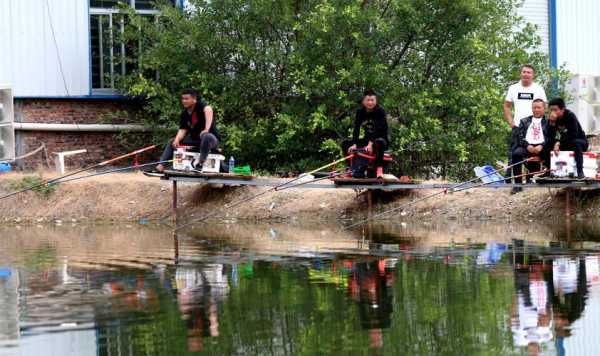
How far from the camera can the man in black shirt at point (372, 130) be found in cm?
2345

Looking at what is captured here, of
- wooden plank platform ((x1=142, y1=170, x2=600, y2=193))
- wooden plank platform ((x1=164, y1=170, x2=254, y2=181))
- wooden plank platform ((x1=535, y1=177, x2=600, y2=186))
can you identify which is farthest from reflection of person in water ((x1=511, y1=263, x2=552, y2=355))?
wooden plank platform ((x1=164, y1=170, x2=254, y2=181))

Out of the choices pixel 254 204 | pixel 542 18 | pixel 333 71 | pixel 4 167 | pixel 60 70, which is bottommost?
pixel 254 204

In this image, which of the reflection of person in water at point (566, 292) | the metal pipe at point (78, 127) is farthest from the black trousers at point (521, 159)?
the metal pipe at point (78, 127)

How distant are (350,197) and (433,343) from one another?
14883 millimetres

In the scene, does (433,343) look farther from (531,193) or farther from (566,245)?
(531,193)

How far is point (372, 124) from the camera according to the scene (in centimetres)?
2358

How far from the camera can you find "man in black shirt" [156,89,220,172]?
23.8 m

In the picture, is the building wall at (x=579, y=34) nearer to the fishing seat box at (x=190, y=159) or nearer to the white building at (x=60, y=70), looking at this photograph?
the white building at (x=60, y=70)

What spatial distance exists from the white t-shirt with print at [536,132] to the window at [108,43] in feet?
36.4

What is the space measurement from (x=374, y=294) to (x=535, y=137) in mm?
10483

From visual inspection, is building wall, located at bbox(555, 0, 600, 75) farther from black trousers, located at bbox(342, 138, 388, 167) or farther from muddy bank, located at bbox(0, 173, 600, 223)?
black trousers, located at bbox(342, 138, 388, 167)

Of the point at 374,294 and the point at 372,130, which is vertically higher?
the point at 372,130

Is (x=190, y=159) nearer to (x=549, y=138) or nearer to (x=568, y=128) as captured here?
(x=549, y=138)

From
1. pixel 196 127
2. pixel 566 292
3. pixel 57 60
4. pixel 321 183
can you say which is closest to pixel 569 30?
pixel 57 60
